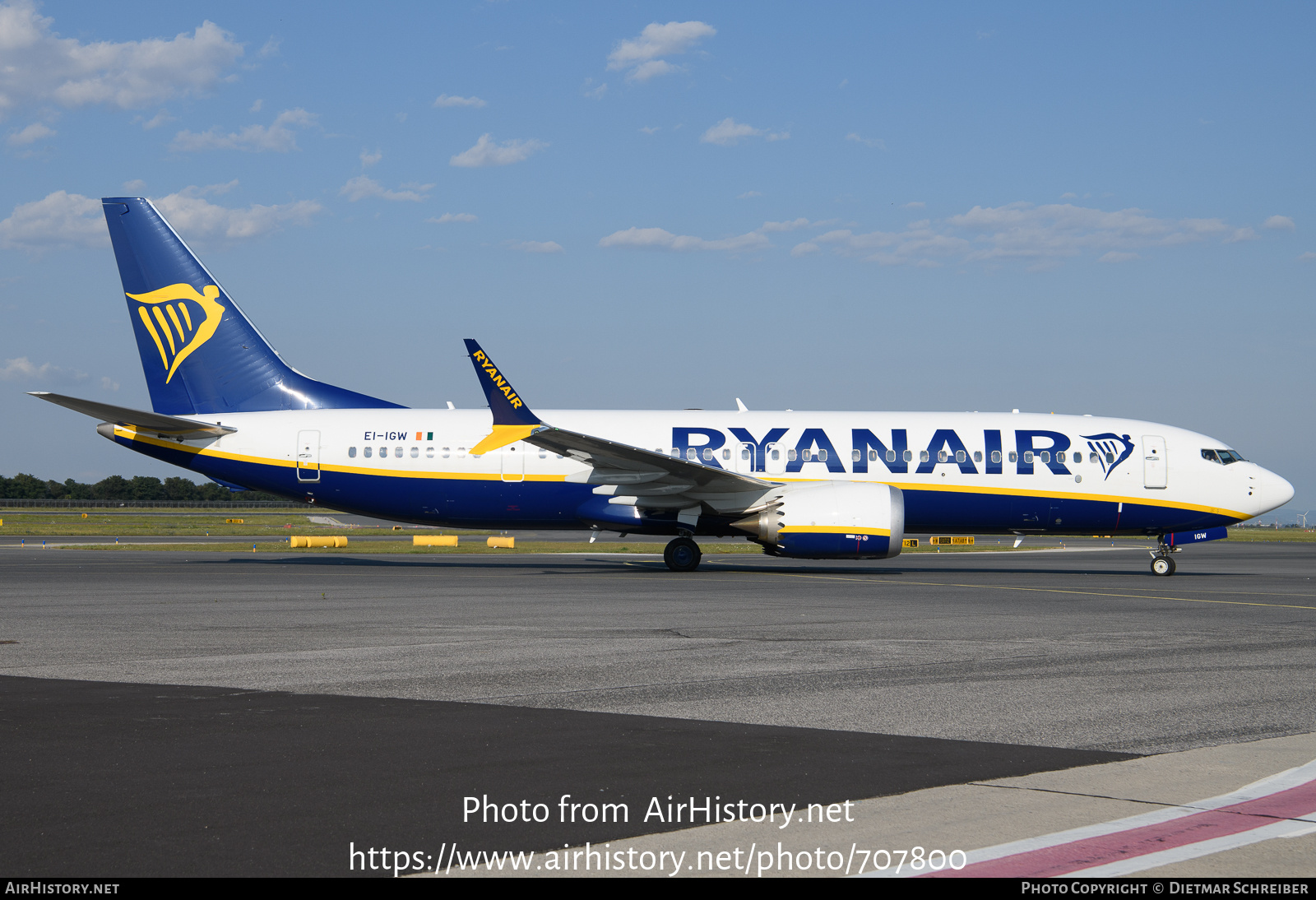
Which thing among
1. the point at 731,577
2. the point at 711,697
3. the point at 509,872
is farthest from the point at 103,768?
the point at 731,577

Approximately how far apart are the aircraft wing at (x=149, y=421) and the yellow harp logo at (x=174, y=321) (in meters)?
1.70

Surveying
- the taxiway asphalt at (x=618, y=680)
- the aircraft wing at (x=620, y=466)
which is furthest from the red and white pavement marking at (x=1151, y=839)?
the aircraft wing at (x=620, y=466)

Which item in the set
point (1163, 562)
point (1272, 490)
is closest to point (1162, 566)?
point (1163, 562)

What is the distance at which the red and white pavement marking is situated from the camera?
449 cm

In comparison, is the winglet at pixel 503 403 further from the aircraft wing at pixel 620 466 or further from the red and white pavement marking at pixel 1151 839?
the red and white pavement marking at pixel 1151 839

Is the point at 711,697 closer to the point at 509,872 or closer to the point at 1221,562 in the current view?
the point at 509,872

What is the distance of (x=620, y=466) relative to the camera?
996 inches

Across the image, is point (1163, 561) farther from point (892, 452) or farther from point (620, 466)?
point (620, 466)

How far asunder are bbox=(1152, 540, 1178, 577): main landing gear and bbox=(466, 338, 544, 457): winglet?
51.1 feet

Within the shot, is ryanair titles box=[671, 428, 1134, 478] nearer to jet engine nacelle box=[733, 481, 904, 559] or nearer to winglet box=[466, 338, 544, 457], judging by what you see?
jet engine nacelle box=[733, 481, 904, 559]

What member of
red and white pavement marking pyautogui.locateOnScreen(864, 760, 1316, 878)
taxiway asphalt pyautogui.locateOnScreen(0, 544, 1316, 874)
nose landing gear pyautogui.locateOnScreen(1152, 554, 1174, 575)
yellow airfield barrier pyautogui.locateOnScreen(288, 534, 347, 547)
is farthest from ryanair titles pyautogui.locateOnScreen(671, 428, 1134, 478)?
red and white pavement marking pyautogui.locateOnScreen(864, 760, 1316, 878)

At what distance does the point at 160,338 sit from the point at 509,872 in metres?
26.6

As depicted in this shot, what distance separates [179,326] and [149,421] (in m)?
3.10

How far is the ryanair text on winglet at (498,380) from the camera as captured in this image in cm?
2412
